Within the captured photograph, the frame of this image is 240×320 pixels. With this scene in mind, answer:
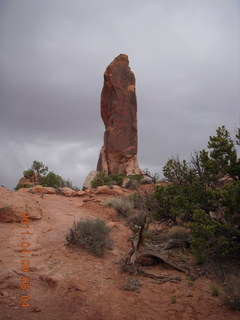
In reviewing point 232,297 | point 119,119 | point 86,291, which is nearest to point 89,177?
point 119,119

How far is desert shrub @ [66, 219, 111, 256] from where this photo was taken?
6.54 meters

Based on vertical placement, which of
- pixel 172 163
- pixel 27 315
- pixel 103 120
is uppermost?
pixel 103 120

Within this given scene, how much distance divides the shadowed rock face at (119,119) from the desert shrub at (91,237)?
2007cm

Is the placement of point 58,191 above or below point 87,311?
above

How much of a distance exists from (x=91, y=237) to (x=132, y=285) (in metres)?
2.07

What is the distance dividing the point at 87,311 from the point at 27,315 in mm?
Answer: 978

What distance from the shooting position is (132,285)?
494 centimetres

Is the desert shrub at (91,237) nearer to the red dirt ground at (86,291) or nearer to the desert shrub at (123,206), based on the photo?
the red dirt ground at (86,291)

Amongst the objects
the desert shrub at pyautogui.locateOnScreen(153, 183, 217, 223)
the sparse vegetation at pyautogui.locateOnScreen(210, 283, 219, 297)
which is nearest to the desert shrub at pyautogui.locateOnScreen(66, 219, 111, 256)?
the desert shrub at pyautogui.locateOnScreen(153, 183, 217, 223)

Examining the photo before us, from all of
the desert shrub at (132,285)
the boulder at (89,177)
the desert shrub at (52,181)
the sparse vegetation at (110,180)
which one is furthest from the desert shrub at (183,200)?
the boulder at (89,177)

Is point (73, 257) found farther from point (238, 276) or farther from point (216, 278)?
point (238, 276)

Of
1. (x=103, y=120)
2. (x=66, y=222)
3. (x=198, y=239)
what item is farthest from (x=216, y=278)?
(x=103, y=120)

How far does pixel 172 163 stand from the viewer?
27.5 feet
